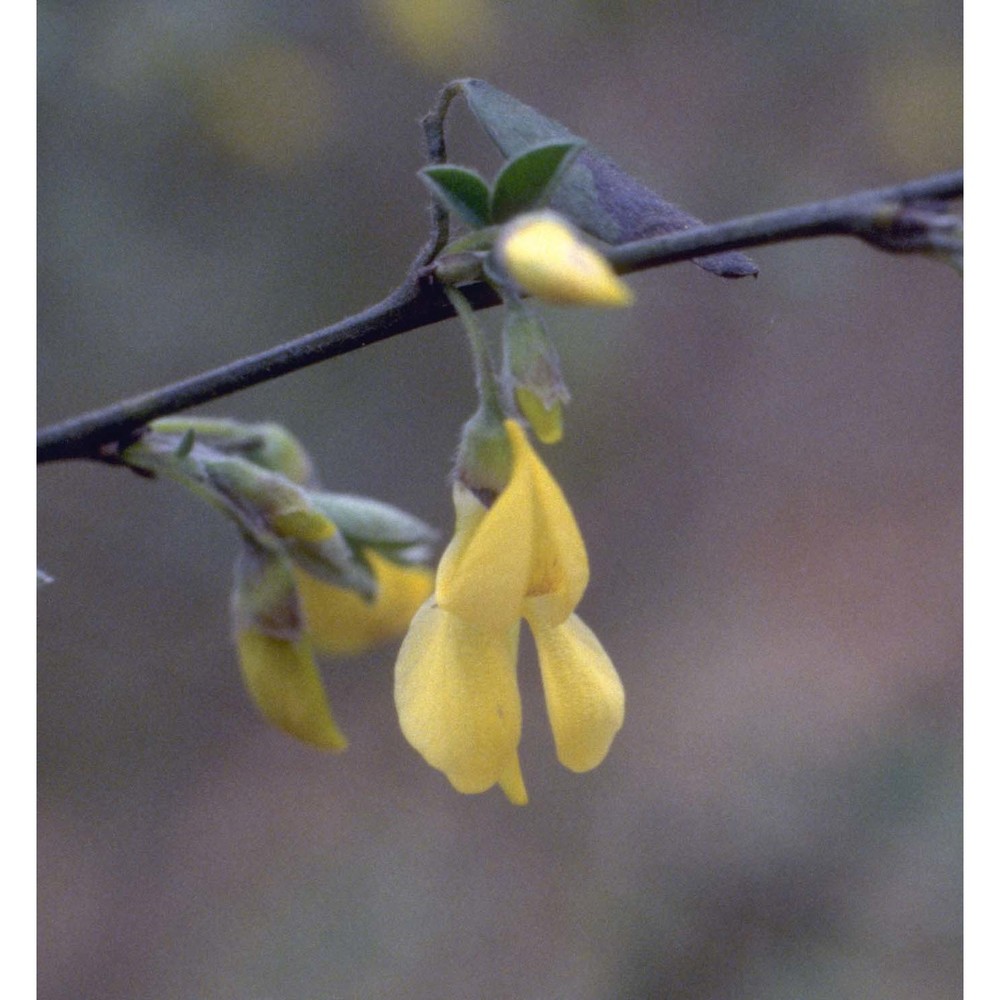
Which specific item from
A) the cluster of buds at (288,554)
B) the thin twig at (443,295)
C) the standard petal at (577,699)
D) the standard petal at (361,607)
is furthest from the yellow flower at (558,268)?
the standard petal at (361,607)

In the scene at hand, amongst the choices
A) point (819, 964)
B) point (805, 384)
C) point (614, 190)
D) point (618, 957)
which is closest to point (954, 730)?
point (819, 964)

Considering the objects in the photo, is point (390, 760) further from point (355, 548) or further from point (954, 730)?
point (355, 548)

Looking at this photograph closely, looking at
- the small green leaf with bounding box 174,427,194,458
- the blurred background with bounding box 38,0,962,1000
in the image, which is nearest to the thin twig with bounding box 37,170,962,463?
the small green leaf with bounding box 174,427,194,458

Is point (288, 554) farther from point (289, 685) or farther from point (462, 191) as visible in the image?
point (462, 191)

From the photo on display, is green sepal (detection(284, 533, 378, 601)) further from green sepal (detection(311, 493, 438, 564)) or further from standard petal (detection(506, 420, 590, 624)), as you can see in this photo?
standard petal (detection(506, 420, 590, 624))

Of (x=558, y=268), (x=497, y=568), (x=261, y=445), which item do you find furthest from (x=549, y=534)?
(x=261, y=445)

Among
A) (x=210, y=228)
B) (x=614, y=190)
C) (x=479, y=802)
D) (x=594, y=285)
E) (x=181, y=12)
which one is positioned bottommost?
(x=479, y=802)
